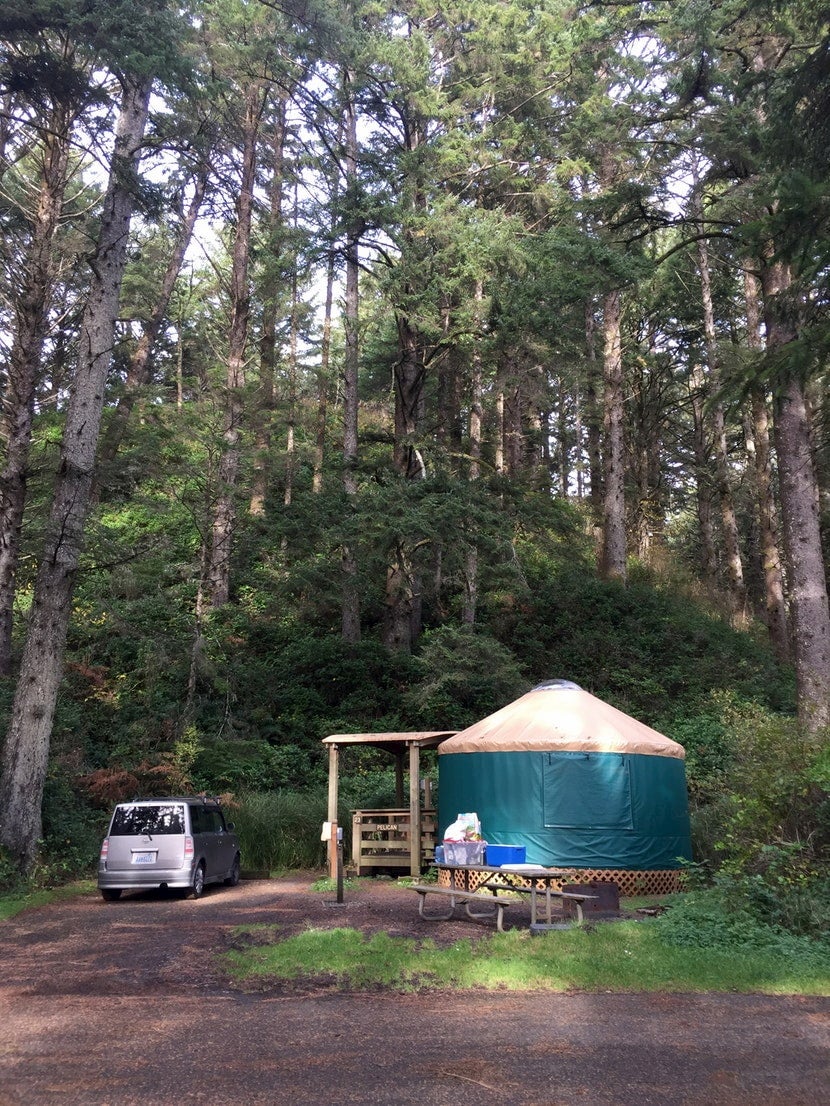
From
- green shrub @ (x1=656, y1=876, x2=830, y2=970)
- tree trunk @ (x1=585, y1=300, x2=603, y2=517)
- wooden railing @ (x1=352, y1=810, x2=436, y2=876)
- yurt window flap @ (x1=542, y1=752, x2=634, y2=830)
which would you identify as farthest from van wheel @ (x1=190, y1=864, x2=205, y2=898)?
tree trunk @ (x1=585, y1=300, x2=603, y2=517)

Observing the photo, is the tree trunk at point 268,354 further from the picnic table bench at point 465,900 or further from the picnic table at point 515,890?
the picnic table bench at point 465,900

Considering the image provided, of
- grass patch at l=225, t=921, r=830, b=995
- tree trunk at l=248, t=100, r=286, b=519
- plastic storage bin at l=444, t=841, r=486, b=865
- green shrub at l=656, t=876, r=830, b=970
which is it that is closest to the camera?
grass patch at l=225, t=921, r=830, b=995

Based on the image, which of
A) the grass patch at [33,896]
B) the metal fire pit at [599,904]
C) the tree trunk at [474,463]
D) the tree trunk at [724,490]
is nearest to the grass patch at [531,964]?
the metal fire pit at [599,904]

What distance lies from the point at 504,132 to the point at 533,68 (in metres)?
1.43

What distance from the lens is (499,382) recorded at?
66.8ft

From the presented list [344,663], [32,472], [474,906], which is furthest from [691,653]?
[32,472]

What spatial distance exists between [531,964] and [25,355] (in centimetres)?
1273

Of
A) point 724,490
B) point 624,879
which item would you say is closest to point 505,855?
point 624,879

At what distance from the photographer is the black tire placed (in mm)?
13422

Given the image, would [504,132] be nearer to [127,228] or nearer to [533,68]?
[533,68]

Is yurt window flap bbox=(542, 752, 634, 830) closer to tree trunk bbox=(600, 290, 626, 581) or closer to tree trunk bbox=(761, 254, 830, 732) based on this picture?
tree trunk bbox=(761, 254, 830, 732)

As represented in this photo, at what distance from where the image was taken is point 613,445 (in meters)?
23.2

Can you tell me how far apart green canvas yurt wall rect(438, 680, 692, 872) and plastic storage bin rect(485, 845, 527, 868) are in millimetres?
1123

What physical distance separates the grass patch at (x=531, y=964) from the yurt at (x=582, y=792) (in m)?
3.91
